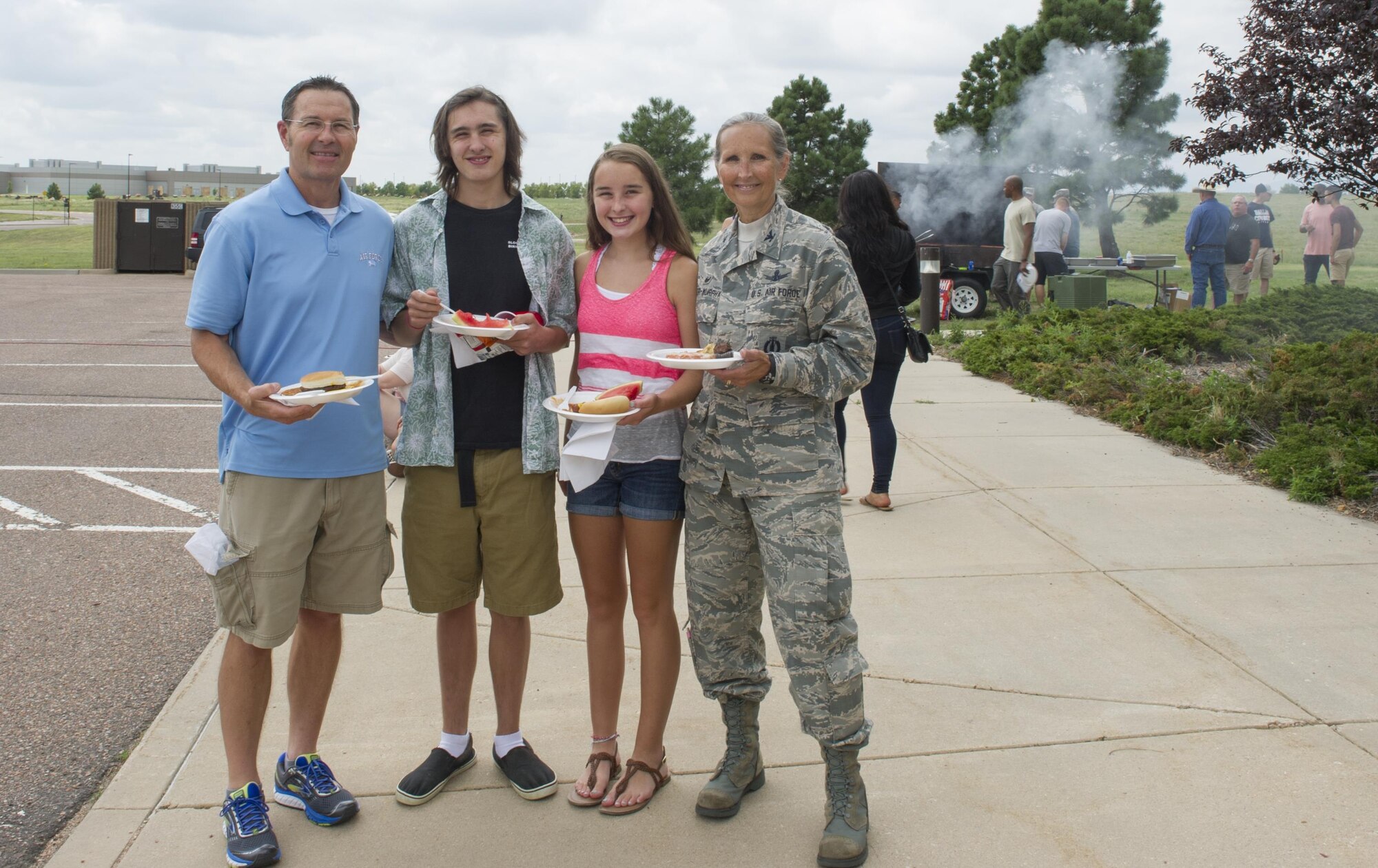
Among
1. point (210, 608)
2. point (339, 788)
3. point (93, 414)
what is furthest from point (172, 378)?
point (339, 788)

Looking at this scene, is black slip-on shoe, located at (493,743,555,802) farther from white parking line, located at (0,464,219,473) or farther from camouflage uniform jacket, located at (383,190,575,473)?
white parking line, located at (0,464,219,473)

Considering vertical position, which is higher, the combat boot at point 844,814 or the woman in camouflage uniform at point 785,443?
the woman in camouflage uniform at point 785,443

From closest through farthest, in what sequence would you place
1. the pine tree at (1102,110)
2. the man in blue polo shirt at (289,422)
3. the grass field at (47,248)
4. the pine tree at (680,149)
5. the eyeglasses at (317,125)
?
the man in blue polo shirt at (289,422), the eyeglasses at (317,125), the pine tree at (1102,110), the grass field at (47,248), the pine tree at (680,149)

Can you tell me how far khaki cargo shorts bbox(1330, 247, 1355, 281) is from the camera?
15.6 meters

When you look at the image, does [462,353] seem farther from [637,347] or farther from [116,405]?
[116,405]

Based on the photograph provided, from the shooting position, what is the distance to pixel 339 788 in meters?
3.08

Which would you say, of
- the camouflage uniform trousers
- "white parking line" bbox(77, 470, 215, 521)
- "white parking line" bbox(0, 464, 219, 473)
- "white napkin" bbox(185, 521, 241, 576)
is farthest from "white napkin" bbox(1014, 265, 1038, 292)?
"white napkin" bbox(185, 521, 241, 576)

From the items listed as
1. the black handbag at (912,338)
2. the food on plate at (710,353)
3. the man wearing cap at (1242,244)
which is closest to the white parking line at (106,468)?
the black handbag at (912,338)

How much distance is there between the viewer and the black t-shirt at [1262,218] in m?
15.8

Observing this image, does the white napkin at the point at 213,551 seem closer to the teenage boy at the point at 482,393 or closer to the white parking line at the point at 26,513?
the teenage boy at the point at 482,393

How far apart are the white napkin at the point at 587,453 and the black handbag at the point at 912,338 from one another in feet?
10.6

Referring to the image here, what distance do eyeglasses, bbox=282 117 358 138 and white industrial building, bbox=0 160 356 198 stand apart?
183 ft

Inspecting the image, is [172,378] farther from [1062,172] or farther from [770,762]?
[1062,172]

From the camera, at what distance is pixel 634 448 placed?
3.03 metres
